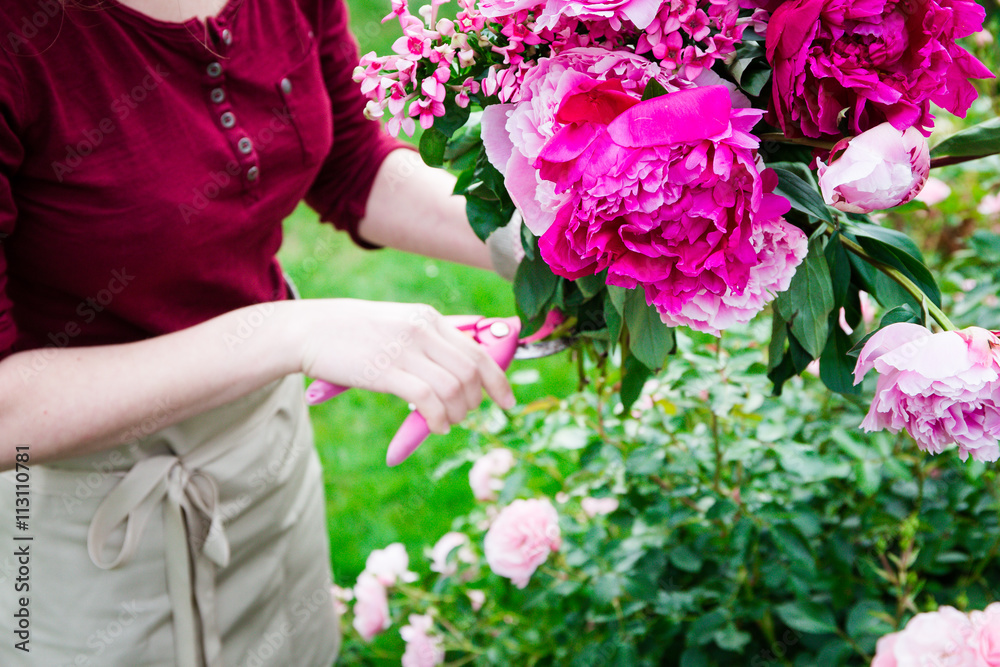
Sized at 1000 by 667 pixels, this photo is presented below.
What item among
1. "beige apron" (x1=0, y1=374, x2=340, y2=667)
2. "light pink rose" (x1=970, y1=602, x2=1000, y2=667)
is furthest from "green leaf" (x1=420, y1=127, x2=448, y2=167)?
"light pink rose" (x1=970, y1=602, x2=1000, y2=667)

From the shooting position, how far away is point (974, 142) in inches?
23.4

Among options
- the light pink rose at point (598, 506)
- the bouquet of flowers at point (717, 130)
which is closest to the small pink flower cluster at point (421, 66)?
the bouquet of flowers at point (717, 130)

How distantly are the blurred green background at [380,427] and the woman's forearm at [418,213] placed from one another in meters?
0.93

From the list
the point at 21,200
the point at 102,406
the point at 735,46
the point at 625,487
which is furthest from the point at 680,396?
the point at 21,200

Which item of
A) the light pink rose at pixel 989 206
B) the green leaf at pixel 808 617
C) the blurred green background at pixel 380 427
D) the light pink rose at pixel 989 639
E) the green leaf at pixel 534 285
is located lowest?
the blurred green background at pixel 380 427

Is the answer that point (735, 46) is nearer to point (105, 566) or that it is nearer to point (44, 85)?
point (44, 85)

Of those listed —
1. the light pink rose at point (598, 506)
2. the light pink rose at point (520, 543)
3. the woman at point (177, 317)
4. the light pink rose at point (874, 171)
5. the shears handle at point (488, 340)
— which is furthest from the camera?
the light pink rose at point (598, 506)

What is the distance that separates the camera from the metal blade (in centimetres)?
86

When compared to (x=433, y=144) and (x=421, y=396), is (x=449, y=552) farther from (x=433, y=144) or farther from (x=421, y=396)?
(x=433, y=144)

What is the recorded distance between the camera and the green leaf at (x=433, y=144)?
0.65 meters

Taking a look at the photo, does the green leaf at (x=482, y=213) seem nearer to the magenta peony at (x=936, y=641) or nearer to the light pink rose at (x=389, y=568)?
the magenta peony at (x=936, y=641)

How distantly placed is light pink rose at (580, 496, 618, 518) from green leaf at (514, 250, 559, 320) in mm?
715

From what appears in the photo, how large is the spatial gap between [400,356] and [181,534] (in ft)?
1.40

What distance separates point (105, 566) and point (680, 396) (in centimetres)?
78
